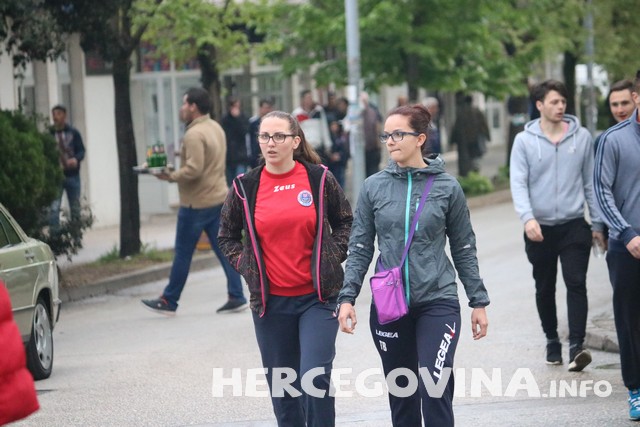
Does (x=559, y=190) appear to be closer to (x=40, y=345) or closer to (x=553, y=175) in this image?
(x=553, y=175)

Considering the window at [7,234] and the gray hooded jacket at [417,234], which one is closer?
the gray hooded jacket at [417,234]

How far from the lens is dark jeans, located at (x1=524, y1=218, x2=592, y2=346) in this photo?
9.28 metres

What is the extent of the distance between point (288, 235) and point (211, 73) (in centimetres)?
1675

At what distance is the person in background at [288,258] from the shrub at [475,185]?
20.5 metres

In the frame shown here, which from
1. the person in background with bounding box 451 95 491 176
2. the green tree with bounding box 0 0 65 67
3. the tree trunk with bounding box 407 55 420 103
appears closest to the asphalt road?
the green tree with bounding box 0 0 65 67

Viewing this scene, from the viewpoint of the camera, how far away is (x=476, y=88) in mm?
27656

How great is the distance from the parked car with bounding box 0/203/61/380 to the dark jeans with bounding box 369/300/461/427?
12.7 feet

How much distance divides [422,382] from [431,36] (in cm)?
1997

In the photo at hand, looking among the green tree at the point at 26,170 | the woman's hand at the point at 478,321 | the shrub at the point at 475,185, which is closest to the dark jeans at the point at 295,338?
the woman's hand at the point at 478,321

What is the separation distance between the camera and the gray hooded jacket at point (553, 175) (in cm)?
923

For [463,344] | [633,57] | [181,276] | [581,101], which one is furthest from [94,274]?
[581,101]

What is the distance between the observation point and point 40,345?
1019 cm

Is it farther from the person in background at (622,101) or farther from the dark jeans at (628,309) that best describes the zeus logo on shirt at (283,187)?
the person in background at (622,101)

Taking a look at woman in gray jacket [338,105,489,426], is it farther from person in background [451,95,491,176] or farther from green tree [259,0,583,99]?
person in background [451,95,491,176]
